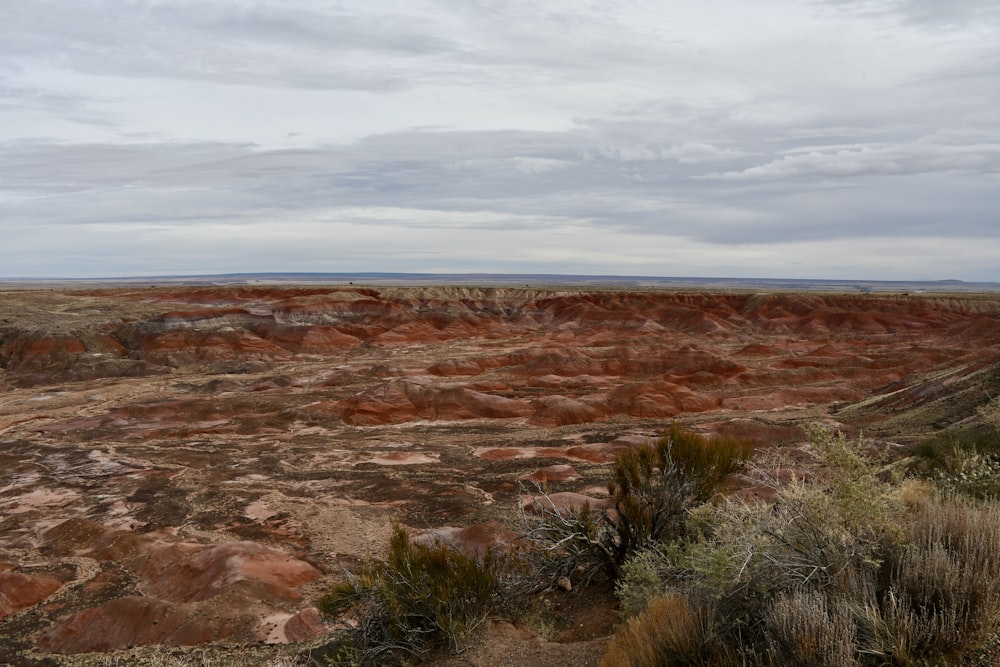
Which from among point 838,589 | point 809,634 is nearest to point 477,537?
point 838,589

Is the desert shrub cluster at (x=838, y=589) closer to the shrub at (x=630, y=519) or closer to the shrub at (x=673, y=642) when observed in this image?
Result: the shrub at (x=673, y=642)

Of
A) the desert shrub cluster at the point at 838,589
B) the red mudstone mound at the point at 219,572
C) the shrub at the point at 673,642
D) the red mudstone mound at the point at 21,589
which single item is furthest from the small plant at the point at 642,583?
the red mudstone mound at the point at 21,589

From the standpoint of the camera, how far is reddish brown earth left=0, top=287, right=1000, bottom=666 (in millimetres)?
13984

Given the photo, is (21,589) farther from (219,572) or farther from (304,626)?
(304,626)

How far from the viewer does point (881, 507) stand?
550cm

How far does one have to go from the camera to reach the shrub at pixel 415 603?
287 inches

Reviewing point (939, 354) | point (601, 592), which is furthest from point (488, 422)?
point (939, 354)

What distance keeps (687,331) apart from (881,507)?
238 feet

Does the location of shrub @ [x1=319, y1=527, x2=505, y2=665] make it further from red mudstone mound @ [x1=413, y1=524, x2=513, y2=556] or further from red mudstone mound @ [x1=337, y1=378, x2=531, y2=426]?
red mudstone mound @ [x1=337, y1=378, x2=531, y2=426]

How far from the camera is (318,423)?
1391 inches

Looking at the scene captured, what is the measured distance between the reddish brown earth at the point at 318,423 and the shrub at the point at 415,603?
0.50 meters

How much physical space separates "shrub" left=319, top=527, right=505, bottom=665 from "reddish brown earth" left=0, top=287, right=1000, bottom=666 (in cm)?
50

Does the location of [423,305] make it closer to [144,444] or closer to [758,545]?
[144,444]

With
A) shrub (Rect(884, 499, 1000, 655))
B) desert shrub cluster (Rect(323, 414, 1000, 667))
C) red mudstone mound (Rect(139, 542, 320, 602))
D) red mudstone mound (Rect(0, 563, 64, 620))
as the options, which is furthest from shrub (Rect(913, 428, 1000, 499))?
red mudstone mound (Rect(0, 563, 64, 620))
